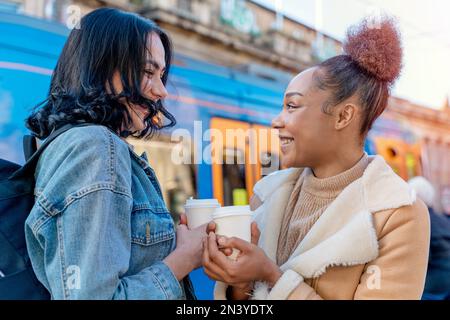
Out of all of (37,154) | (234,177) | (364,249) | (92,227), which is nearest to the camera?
(92,227)

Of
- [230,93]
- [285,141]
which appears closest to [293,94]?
[285,141]

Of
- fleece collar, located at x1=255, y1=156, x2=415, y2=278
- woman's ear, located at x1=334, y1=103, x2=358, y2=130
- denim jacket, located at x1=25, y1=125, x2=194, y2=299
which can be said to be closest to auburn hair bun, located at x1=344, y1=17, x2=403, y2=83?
woman's ear, located at x1=334, y1=103, x2=358, y2=130

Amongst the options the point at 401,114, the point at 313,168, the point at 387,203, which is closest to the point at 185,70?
the point at 313,168

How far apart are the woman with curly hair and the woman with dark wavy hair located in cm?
16

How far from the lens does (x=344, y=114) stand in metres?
1.70

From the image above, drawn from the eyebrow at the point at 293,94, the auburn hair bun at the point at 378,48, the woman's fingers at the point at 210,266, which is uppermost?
the auburn hair bun at the point at 378,48

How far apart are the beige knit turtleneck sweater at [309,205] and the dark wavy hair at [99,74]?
1.91 feet

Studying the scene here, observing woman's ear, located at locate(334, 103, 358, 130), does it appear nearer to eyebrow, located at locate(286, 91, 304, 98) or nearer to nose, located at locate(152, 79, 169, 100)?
eyebrow, located at locate(286, 91, 304, 98)

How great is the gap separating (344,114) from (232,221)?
0.55 metres

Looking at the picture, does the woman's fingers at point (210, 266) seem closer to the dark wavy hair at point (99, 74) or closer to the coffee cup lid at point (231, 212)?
the coffee cup lid at point (231, 212)

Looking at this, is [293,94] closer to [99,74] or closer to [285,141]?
[285,141]

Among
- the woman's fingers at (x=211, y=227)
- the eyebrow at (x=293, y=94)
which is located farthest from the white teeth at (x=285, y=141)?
the woman's fingers at (x=211, y=227)

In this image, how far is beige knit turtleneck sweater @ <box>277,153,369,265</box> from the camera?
1.69 meters

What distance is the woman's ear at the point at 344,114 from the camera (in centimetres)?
170
